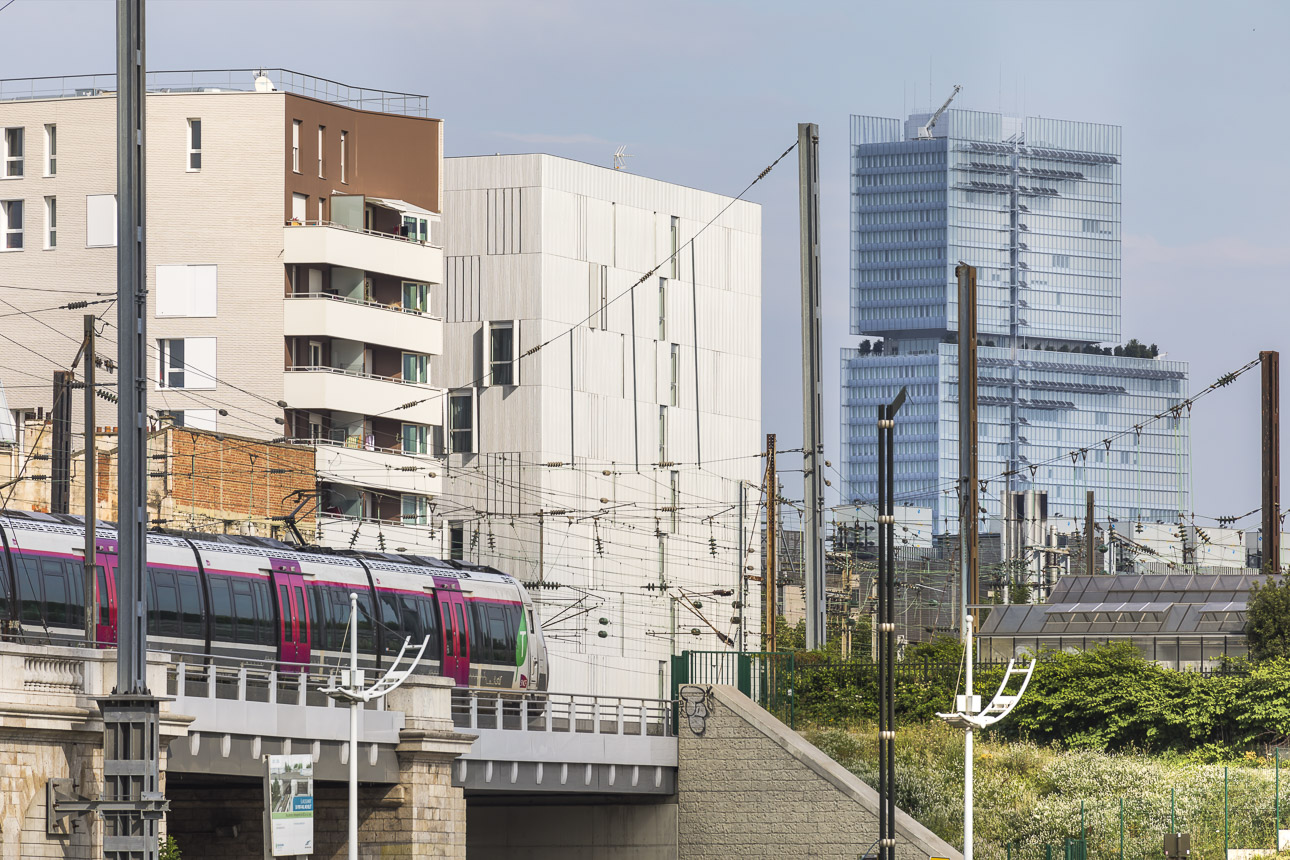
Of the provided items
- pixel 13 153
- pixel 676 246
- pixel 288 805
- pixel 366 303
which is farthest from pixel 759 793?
pixel 676 246

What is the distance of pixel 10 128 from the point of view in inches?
3472

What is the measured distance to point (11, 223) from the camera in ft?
291

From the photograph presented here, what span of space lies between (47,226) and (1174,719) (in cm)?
5304

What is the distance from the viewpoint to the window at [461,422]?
97.7 meters

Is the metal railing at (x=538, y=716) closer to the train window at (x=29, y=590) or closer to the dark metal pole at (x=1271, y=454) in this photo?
the train window at (x=29, y=590)

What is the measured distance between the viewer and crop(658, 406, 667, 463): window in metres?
103

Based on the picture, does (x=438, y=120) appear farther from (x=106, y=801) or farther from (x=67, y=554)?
(x=106, y=801)

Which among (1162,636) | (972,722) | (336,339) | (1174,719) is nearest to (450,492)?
(336,339)

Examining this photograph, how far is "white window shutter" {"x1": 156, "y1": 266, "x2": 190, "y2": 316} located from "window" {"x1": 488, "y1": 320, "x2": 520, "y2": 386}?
1629cm

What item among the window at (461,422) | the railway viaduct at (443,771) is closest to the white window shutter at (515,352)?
the window at (461,422)

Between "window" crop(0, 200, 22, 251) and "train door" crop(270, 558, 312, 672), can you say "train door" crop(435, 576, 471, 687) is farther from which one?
"window" crop(0, 200, 22, 251)

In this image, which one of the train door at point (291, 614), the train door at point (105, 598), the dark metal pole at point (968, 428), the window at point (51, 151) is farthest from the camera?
the window at point (51, 151)

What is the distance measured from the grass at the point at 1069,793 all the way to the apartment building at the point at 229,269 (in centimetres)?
3648

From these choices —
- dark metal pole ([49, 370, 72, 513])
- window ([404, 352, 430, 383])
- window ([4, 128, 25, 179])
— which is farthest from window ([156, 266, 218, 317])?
dark metal pole ([49, 370, 72, 513])
